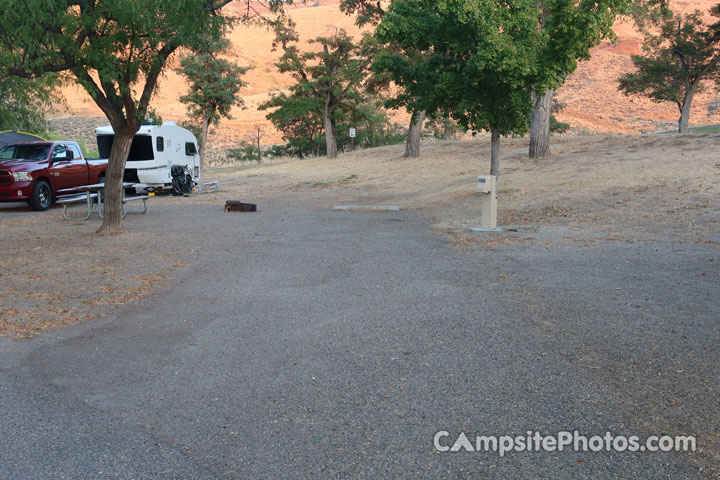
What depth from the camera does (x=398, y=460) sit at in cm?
336

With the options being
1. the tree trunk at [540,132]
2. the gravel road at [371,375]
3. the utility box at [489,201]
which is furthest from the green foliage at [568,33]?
the tree trunk at [540,132]

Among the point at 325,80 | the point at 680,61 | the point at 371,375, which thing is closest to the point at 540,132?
the point at 680,61

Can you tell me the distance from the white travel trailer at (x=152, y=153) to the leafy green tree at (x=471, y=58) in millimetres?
8886

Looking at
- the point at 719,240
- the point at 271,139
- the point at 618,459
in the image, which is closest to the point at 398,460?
the point at 618,459

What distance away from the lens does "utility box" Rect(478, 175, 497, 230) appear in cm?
1251

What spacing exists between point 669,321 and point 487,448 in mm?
A: 3169

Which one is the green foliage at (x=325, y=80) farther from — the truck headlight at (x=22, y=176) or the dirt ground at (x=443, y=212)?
the truck headlight at (x=22, y=176)

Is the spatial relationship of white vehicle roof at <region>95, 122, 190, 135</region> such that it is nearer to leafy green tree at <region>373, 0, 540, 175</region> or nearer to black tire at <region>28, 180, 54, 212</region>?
black tire at <region>28, 180, 54, 212</region>

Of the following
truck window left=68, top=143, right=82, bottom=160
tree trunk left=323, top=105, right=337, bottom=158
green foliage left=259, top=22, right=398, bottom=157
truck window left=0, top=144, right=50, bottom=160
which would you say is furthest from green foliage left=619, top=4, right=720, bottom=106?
truck window left=0, top=144, right=50, bottom=160

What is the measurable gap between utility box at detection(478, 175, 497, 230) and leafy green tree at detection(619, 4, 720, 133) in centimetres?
2554

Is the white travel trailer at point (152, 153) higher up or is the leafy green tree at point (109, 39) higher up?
the leafy green tree at point (109, 39)

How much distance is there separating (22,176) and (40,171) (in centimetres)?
56

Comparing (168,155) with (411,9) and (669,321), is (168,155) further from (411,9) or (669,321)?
(669,321)

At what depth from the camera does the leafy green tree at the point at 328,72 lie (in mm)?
39562
